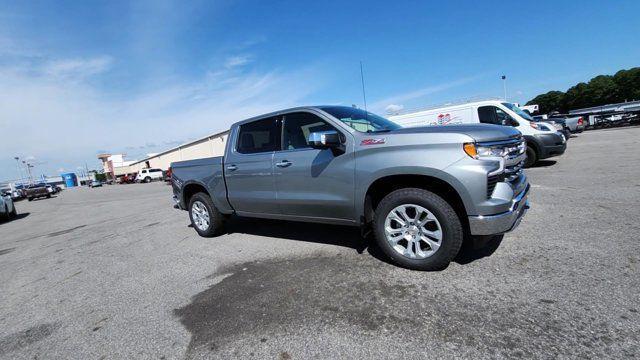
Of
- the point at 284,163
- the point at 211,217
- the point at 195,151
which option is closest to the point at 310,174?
the point at 284,163

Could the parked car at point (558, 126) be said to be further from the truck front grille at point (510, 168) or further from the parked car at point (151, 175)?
the parked car at point (151, 175)

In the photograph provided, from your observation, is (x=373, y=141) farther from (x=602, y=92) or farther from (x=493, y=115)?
(x=602, y=92)

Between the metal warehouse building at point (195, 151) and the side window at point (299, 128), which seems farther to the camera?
the metal warehouse building at point (195, 151)

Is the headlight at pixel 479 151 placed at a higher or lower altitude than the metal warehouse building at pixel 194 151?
lower

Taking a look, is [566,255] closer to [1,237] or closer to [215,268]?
[215,268]

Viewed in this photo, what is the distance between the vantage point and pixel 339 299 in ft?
9.88

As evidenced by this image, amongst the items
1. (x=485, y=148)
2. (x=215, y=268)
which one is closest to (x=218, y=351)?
(x=215, y=268)

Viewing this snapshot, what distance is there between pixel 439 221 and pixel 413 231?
30cm

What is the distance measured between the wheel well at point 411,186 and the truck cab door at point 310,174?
21cm

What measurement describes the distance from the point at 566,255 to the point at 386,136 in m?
2.28

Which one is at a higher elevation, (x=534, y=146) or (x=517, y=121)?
(x=517, y=121)

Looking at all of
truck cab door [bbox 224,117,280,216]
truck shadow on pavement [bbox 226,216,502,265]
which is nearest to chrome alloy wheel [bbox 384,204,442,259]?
truck shadow on pavement [bbox 226,216,502,265]

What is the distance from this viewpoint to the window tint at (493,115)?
33.9 ft

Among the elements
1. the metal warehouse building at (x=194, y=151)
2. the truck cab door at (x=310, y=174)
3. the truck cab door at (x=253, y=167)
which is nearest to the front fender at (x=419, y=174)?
the truck cab door at (x=310, y=174)
